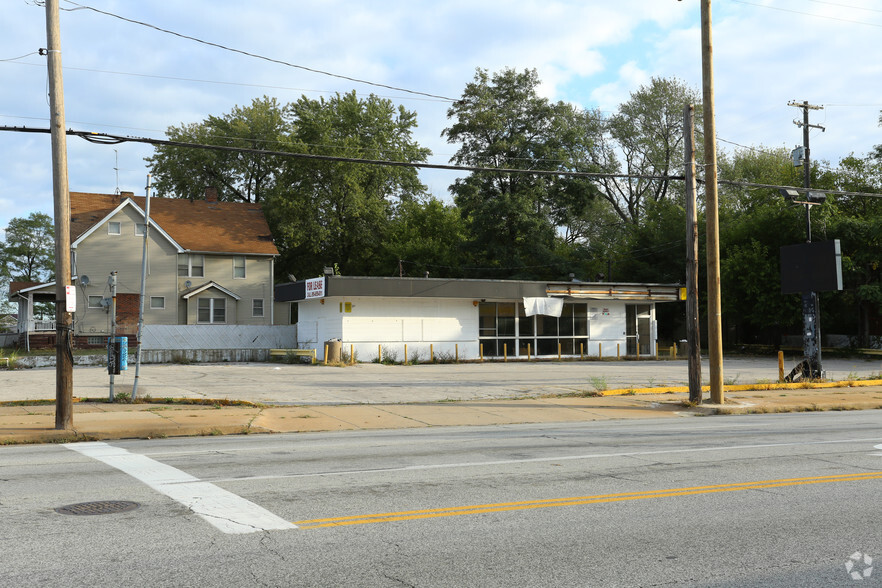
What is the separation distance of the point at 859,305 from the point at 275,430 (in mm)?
41333

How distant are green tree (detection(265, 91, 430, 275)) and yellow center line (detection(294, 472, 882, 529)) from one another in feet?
149

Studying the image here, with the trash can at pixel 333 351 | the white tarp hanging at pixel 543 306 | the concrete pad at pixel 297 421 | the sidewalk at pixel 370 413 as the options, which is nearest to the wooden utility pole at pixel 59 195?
the sidewalk at pixel 370 413

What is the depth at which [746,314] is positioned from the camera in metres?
47.5

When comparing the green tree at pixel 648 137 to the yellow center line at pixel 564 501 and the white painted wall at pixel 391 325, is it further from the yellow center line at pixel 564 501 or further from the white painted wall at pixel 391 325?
the yellow center line at pixel 564 501

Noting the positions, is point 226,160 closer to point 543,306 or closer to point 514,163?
point 514,163

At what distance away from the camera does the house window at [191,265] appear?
46.4 metres

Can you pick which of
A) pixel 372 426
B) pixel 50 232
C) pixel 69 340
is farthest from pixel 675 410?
pixel 50 232

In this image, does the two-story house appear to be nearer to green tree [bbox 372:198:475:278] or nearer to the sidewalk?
green tree [bbox 372:198:475:278]

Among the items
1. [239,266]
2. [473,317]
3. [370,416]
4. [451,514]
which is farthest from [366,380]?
[239,266]

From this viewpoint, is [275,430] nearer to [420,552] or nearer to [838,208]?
[420,552]

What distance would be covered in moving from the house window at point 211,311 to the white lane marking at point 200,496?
3656cm

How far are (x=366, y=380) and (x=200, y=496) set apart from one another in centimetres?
1776

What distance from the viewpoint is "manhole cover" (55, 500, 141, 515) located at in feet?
23.5

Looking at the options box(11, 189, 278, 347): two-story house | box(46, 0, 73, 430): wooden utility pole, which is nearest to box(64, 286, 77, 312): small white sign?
box(46, 0, 73, 430): wooden utility pole
